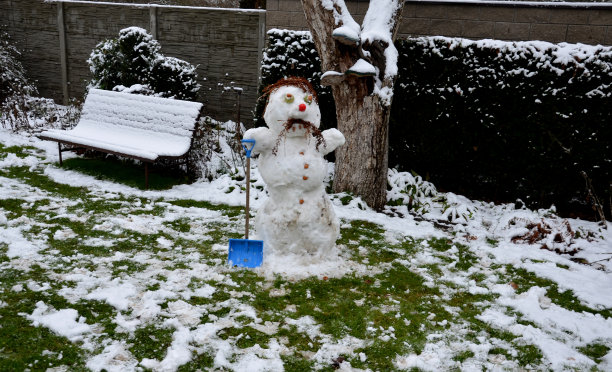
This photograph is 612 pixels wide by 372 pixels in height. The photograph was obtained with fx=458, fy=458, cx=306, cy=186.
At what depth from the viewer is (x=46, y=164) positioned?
6852 millimetres

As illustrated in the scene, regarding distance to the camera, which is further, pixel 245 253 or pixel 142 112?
pixel 142 112

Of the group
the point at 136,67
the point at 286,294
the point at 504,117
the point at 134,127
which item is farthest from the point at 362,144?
the point at 136,67

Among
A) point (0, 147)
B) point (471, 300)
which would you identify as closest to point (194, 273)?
point (471, 300)

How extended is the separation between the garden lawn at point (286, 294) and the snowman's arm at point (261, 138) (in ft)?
3.48

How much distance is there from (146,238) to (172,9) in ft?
19.9

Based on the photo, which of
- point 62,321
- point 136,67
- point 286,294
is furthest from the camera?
point 136,67

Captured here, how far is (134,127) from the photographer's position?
6902 millimetres

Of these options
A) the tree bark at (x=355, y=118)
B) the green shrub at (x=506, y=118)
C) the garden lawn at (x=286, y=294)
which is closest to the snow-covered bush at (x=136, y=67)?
the garden lawn at (x=286, y=294)

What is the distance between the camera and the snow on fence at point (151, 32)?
28.6ft

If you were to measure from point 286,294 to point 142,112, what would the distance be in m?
4.39

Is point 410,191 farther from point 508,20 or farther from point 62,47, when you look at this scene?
point 62,47

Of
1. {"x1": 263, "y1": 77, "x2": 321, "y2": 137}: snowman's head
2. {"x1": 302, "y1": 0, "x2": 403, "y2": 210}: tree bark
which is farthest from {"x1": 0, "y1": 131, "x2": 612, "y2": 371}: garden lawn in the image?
{"x1": 263, "y1": 77, "x2": 321, "y2": 137}: snowman's head

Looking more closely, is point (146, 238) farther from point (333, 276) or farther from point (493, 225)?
point (493, 225)

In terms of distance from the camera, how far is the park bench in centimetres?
618
